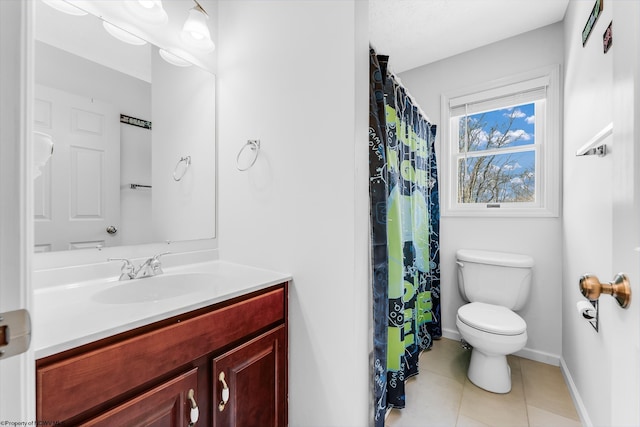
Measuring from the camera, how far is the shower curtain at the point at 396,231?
1298 mm

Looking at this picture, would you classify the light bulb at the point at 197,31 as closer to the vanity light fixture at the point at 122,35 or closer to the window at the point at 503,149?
the vanity light fixture at the point at 122,35

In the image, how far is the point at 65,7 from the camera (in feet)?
3.56

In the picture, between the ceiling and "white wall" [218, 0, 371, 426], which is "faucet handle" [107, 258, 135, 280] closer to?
"white wall" [218, 0, 371, 426]

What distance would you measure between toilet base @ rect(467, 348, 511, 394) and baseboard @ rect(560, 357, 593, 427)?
1.04ft

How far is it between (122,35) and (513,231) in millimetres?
2747

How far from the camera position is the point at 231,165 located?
1.51 metres

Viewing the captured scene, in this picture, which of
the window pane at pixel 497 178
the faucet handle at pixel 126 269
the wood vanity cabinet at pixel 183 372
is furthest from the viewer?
the window pane at pixel 497 178

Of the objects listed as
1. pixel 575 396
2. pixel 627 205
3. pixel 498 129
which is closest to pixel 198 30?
pixel 627 205

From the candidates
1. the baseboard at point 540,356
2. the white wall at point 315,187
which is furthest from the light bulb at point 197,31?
the baseboard at point 540,356

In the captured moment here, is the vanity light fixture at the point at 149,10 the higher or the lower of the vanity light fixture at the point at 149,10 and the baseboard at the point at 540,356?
the higher

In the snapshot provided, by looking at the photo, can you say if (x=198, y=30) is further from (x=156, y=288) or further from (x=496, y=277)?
(x=496, y=277)

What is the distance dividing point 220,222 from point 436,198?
1769mm

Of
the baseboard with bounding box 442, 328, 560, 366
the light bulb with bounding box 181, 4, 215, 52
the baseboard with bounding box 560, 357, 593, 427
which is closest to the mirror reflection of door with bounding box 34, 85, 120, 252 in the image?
the light bulb with bounding box 181, 4, 215, 52

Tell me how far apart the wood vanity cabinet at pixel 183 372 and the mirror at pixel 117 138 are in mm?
646
